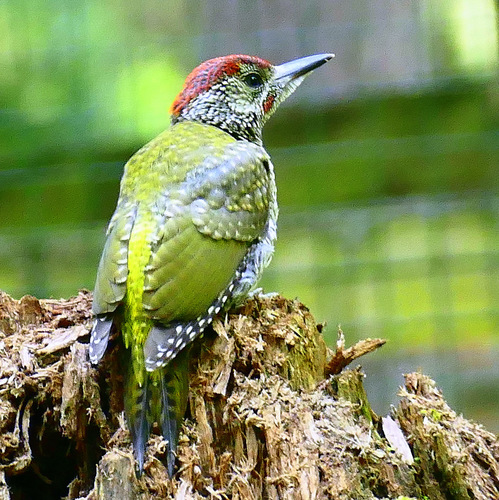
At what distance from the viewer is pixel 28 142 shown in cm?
619

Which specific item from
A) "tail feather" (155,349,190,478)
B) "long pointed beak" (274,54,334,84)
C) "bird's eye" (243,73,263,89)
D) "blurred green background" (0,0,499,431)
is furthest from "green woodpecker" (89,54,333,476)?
"blurred green background" (0,0,499,431)

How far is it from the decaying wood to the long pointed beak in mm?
1677

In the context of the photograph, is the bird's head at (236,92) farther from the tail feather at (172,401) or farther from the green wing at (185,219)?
the tail feather at (172,401)

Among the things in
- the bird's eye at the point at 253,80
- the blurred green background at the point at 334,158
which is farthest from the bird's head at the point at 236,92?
the blurred green background at the point at 334,158

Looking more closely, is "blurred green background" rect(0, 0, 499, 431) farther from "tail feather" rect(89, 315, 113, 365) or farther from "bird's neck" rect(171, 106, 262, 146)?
"tail feather" rect(89, 315, 113, 365)

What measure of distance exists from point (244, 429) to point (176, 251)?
2.38 feet

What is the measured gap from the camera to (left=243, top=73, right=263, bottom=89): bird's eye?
4.70m

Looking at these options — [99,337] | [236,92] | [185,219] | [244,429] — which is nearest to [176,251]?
[185,219]

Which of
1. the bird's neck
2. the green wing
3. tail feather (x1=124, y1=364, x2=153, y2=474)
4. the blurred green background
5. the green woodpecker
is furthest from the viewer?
the blurred green background

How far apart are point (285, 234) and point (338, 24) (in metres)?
1.44

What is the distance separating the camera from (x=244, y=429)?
311 centimetres

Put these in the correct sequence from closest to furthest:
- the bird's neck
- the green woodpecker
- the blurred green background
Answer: the green woodpecker, the bird's neck, the blurred green background

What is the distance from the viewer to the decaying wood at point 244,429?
3004mm

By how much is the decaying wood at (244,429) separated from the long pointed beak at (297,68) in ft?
5.50
